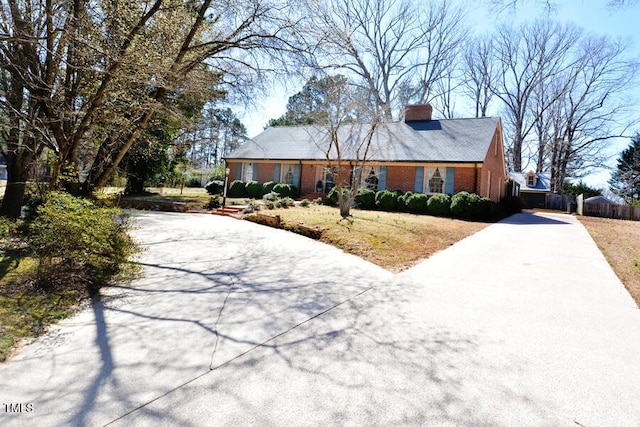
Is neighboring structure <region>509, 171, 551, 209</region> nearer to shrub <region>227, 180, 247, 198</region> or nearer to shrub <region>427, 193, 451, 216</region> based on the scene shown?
shrub <region>427, 193, 451, 216</region>

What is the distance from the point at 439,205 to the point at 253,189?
11.4 meters

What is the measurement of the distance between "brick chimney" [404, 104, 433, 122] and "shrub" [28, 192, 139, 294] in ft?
68.7

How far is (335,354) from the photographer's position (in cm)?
316

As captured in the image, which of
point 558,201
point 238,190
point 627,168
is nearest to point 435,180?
point 238,190

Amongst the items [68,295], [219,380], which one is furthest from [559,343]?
[68,295]

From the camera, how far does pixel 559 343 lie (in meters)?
3.51

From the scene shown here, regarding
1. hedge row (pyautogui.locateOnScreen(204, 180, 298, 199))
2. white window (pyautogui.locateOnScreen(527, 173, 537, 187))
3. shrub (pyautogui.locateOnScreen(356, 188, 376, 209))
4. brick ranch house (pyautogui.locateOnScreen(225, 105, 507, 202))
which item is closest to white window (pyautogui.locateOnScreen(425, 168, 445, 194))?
brick ranch house (pyautogui.locateOnScreen(225, 105, 507, 202))

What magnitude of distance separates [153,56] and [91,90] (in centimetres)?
163

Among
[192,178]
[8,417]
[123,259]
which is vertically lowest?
[8,417]

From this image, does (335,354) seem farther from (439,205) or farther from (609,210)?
(609,210)

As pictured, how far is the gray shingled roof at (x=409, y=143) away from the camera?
736 inches

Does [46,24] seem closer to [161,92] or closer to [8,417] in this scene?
Answer: [161,92]

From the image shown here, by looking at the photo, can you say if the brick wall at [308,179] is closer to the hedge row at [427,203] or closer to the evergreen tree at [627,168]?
the hedge row at [427,203]

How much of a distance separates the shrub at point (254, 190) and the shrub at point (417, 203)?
30.6 ft
